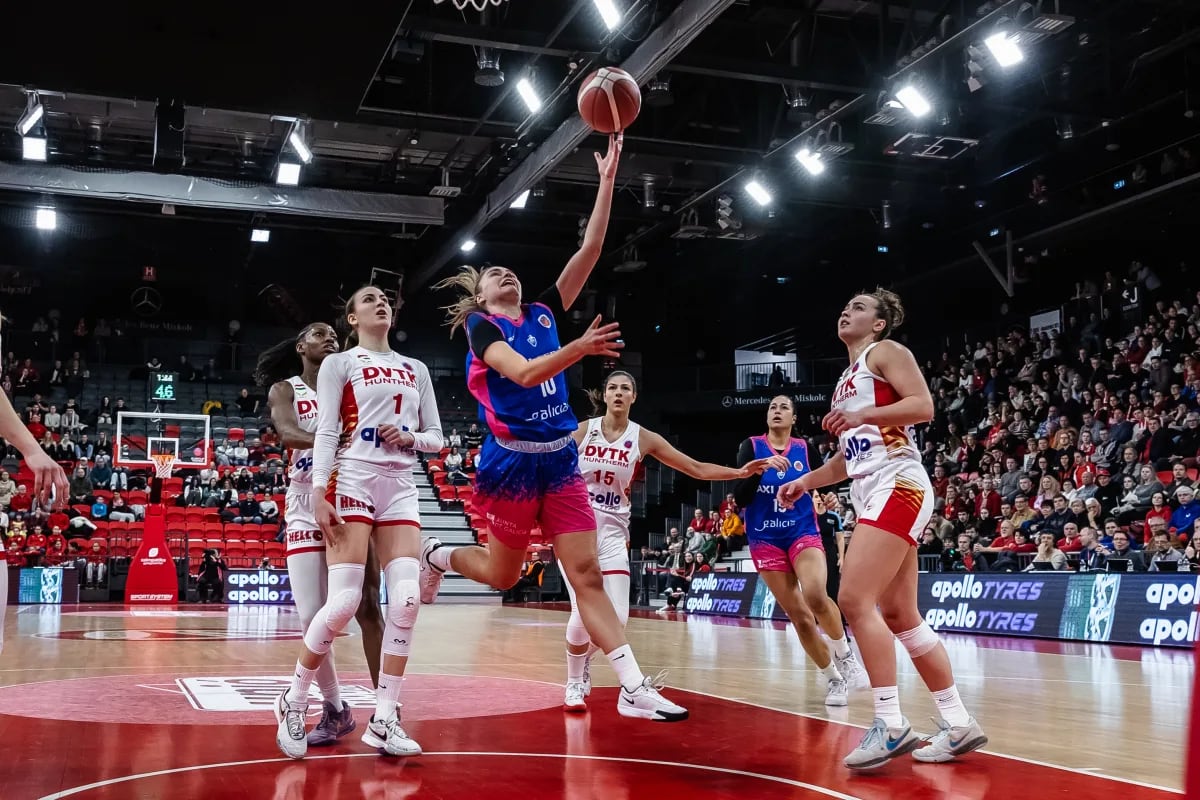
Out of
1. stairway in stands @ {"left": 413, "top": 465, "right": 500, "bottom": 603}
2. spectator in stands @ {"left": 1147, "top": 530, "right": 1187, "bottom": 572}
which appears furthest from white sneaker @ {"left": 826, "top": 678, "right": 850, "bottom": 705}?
stairway in stands @ {"left": 413, "top": 465, "right": 500, "bottom": 603}

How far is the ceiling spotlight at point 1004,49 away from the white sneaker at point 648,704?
11.4 m

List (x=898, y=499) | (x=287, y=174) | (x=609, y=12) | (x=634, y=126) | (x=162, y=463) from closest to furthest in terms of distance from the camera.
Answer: (x=898, y=499) < (x=609, y=12) < (x=634, y=126) < (x=287, y=174) < (x=162, y=463)

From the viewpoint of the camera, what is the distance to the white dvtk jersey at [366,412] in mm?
5020

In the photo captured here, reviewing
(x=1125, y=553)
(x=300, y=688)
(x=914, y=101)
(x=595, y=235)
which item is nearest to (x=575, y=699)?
(x=300, y=688)

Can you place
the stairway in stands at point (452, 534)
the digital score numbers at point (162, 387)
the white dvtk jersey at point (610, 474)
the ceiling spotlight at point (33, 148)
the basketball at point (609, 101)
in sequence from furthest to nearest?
the digital score numbers at point (162, 387), the stairway in stands at point (452, 534), the ceiling spotlight at point (33, 148), the white dvtk jersey at point (610, 474), the basketball at point (609, 101)

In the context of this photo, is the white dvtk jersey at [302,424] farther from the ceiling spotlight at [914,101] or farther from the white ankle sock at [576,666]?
the ceiling spotlight at [914,101]

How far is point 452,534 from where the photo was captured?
25984mm

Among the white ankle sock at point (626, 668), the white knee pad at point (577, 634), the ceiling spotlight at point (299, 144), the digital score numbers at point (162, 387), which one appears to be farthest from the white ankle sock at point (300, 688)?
the digital score numbers at point (162, 387)

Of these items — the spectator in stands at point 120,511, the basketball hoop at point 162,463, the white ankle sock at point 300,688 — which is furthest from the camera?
the spectator in stands at point 120,511

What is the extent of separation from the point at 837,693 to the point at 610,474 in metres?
1.91

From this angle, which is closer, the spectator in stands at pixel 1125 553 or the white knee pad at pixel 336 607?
the white knee pad at pixel 336 607

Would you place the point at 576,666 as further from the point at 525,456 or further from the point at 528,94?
the point at 528,94

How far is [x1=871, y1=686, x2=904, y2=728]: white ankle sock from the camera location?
15.0 feet

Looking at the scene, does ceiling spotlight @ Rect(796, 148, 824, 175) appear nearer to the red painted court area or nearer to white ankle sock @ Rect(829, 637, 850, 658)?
white ankle sock @ Rect(829, 637, 850, 658)
